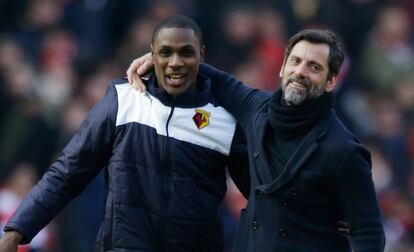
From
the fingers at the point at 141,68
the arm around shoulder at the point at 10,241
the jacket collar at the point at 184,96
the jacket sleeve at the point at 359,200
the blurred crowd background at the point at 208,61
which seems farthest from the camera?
the blurred crowd background at the point at 208,61

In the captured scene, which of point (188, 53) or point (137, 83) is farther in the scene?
point (137, 83)

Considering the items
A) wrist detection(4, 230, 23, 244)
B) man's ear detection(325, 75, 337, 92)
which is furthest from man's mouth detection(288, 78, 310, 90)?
wrist detection(4, 230, 23, 244)

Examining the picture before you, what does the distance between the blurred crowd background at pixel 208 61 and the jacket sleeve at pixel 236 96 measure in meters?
4.11

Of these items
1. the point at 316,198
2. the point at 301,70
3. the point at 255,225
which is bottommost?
the point at 255,225

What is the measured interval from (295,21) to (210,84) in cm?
604

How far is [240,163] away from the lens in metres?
6.94

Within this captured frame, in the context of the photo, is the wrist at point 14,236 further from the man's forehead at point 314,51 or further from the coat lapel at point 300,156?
the man's forehead at point 314,51

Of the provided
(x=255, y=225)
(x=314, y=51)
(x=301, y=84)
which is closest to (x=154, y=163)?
(x=255, y=225)

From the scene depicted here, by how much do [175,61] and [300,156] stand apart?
2.62ft

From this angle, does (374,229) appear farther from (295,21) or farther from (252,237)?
(295,21)

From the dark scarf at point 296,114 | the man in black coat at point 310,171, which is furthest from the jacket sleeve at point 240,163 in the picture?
the dark scarf at point 296,114

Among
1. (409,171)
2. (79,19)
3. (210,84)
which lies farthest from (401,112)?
(210,84)

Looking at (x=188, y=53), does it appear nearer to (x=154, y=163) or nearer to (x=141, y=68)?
(x=141, y=68)

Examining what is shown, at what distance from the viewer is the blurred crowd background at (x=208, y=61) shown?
11586 millimetres
